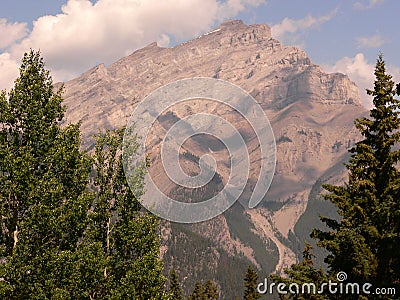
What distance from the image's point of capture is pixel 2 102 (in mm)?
26500

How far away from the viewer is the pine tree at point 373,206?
2305cm

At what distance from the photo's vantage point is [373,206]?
80.2ft

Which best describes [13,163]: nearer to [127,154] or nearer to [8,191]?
[8,191]

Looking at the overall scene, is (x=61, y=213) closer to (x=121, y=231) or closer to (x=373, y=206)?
(x=121, y=231)

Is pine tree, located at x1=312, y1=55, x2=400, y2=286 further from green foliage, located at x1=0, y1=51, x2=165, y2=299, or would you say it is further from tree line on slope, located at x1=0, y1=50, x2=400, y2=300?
green foliage, located at x1=0, y1=51, x2=165, y2=299

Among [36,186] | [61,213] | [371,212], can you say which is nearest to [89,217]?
[61,213]

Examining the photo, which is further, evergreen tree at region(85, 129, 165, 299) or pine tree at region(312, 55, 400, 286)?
evergreen tree at region(85, 129, 165, 299)

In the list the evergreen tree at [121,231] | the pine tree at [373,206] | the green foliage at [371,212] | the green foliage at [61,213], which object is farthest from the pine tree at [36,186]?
the pine tree at [373,206]

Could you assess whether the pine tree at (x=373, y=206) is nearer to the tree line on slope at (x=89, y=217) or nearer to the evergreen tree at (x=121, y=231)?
the tree line on slope at (x=89, y=217)

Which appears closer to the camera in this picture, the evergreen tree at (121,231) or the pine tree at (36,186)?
the pine tree at (36,186)

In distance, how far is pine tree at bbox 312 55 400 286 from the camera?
75.6ft

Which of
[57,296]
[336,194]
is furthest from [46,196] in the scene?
[336,194]

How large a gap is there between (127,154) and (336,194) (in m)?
13.4

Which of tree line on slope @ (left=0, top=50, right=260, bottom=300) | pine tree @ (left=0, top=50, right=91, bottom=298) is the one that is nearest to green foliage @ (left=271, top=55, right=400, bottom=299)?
tree line on slope @ (left=0, top=50, right=260, bottom=300)
